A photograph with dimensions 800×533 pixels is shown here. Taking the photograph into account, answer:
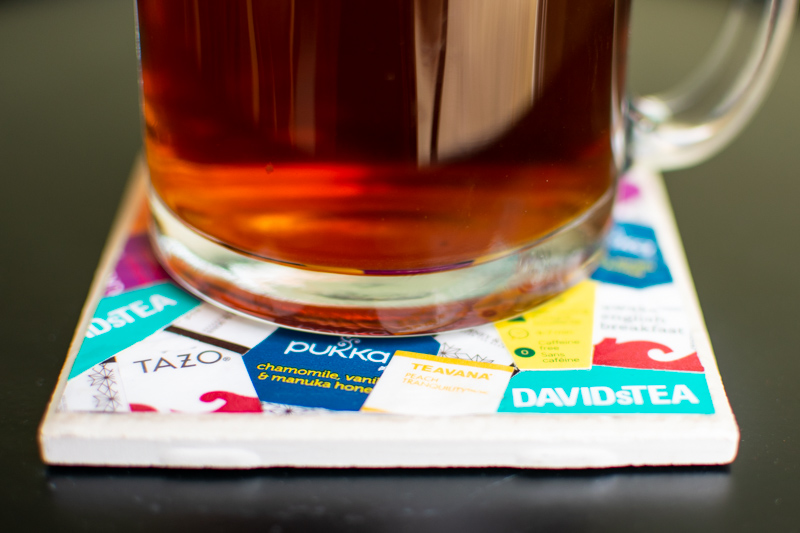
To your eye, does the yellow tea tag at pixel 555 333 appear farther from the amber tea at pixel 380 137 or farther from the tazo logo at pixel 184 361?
the tazo logo at pixel 184 361

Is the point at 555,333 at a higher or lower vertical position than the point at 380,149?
lower

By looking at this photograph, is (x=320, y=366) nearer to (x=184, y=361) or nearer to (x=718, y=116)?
(x=184, y=361)

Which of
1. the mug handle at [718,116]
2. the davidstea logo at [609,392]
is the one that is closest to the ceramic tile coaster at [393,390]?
the davidstea logo at [609,392]

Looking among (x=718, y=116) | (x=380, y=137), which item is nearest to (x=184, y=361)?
(x=380, y=137)

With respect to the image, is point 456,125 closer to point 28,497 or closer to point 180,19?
point 180,19

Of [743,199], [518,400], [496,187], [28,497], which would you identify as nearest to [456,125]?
[496,187]

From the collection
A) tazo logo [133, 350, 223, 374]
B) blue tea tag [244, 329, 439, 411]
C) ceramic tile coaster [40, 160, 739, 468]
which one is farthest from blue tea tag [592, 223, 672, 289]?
tazo logo [133, 350, 223, 374]
